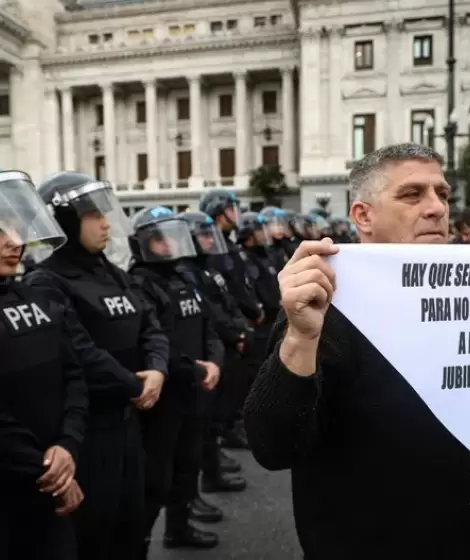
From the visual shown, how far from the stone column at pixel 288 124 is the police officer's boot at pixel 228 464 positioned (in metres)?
39.6

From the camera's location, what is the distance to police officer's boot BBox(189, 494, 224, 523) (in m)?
4.08

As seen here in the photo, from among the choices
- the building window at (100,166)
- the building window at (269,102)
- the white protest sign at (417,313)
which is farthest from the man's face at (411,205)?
the building window at (100,166)

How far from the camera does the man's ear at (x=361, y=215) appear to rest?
169 cm

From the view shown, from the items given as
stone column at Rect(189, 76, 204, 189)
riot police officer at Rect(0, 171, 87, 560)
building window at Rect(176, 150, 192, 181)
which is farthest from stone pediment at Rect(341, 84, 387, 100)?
riot police officer at Rect(0, 171, 87, 560)

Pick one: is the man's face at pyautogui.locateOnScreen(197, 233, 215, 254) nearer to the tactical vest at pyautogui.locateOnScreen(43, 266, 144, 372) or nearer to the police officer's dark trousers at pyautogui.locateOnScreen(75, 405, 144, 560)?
the tactical vest at pyautogui.locateOnScreen(43, 266, 144, 372)

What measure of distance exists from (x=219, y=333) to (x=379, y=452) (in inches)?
139

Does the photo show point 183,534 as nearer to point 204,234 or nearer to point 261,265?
point 204,234

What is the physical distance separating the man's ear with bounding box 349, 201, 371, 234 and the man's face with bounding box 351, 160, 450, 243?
0.02 metres

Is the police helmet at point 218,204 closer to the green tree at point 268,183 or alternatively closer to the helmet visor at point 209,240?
the helmet visor at point 209,240

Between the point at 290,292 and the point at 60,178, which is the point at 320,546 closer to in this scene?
the point at 290,292

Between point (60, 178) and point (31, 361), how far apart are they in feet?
3.84

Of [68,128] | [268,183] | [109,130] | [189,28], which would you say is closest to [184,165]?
[109,130]

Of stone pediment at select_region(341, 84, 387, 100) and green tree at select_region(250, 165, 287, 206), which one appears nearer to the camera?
stone pediment at select_region(341, 84, 387, 100)

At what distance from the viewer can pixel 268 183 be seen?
3909cm
